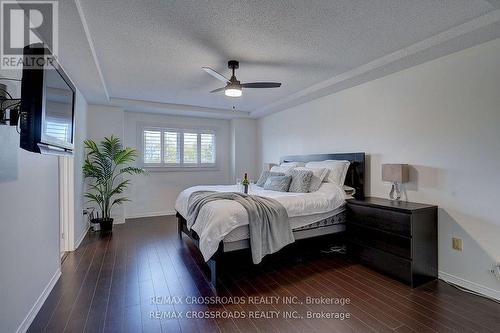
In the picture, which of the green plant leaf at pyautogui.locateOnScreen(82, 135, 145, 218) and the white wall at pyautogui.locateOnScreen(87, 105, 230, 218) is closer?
the green plant leaf at pyautogui.locateOnScreen(82, 135, 145, 218)

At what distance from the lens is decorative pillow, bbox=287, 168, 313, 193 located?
3.72m

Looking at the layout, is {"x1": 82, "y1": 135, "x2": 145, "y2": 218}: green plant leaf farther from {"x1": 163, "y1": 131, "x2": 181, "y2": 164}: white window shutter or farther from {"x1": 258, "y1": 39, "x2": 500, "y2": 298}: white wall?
{"x1": 258, "y1": 39, "x2": 500, "y2": 298}: white wall

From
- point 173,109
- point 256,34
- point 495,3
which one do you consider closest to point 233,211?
point 256,34

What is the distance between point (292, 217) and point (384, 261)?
1.14 meters

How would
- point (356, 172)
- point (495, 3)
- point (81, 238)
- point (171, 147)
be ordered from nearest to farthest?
point (495, 3), point (356, 172), point (81, 238), point (171, 147)

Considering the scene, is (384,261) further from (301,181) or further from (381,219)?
(301,181)

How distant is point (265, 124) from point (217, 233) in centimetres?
443

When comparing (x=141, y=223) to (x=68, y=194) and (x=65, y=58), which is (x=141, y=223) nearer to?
(x=68, y=194)

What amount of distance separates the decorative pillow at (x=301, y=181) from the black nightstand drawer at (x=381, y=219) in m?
0.68

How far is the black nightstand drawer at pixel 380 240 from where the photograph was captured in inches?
105

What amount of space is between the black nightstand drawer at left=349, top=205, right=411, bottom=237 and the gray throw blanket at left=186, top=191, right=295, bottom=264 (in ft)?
3.13

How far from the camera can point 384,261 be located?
9.41 ft

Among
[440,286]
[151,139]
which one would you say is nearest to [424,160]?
[440,286]

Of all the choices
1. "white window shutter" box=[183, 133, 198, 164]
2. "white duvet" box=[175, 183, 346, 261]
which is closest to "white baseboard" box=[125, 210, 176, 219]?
"white window shutter" box=[183, 133, 198, 164]
